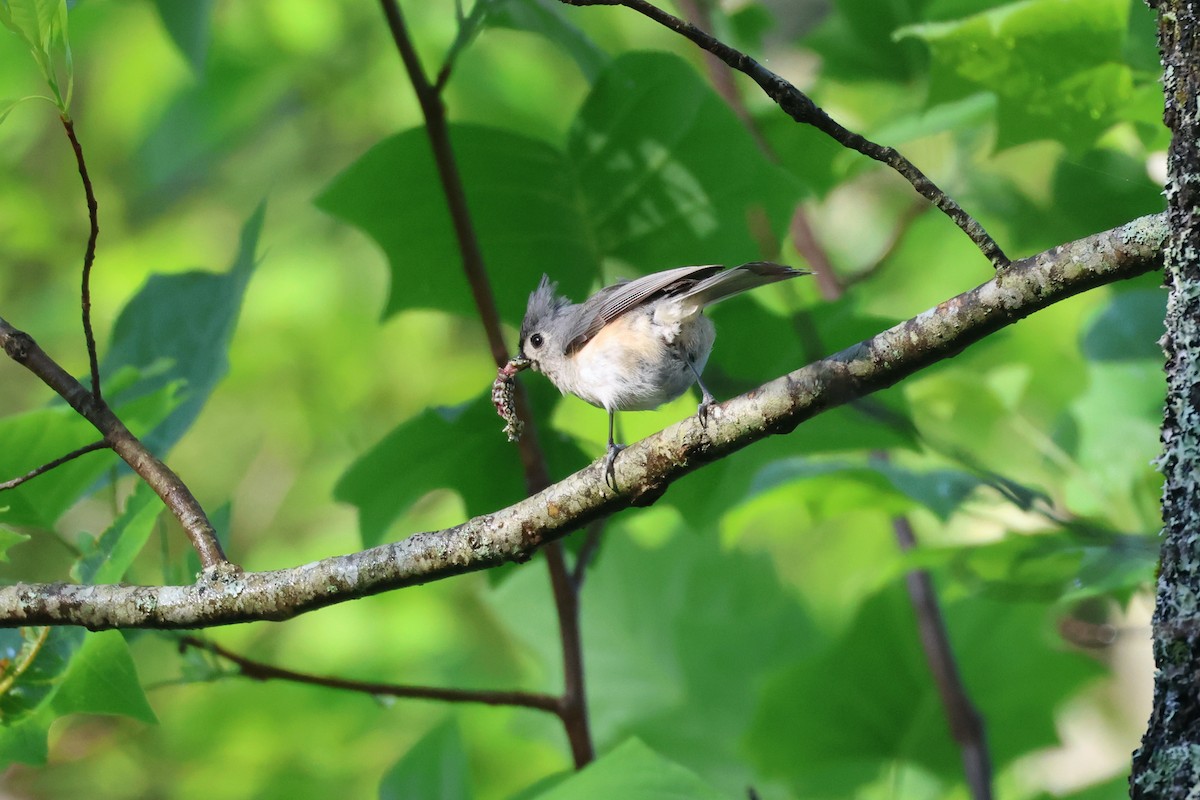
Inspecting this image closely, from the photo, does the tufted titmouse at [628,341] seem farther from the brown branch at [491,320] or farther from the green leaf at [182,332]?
the green leaf at [182,332]

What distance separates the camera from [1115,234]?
945 millimetres

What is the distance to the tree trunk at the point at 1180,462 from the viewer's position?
86 cm

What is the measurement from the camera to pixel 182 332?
1946mm

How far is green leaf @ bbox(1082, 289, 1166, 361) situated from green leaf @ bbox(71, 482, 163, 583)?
1.82 metres

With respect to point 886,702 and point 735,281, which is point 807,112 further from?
point 886,702

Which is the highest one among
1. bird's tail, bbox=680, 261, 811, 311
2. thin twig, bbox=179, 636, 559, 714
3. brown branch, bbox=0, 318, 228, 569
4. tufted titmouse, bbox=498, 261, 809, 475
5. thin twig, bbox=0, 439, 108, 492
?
tufted titmouse, bbox=498, 261, 809, 475

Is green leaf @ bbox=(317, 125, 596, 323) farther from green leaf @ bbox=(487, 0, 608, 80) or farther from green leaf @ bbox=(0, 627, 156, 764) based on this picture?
green leaf @ bbox=(0, 627, 156, 764)

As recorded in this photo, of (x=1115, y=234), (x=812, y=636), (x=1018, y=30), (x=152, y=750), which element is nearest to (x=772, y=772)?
(x=812, y=636)

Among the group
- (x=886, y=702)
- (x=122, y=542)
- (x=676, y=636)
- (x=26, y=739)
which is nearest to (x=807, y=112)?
(x=122, y=542)

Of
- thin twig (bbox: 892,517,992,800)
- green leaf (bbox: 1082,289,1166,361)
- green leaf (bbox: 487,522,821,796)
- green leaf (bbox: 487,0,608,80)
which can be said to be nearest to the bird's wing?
green leaf (bbox: 487,0,608,80)

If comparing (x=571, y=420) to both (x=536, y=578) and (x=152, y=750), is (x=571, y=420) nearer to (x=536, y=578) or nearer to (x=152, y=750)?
(x=536, y=578)

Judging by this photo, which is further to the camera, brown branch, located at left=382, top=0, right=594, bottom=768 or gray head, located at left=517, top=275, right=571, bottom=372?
gray head, located at left=517, top=275, right=571, bottom=372

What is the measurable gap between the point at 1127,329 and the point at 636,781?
57.3 inches

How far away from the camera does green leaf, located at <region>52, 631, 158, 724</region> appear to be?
4.58ft
